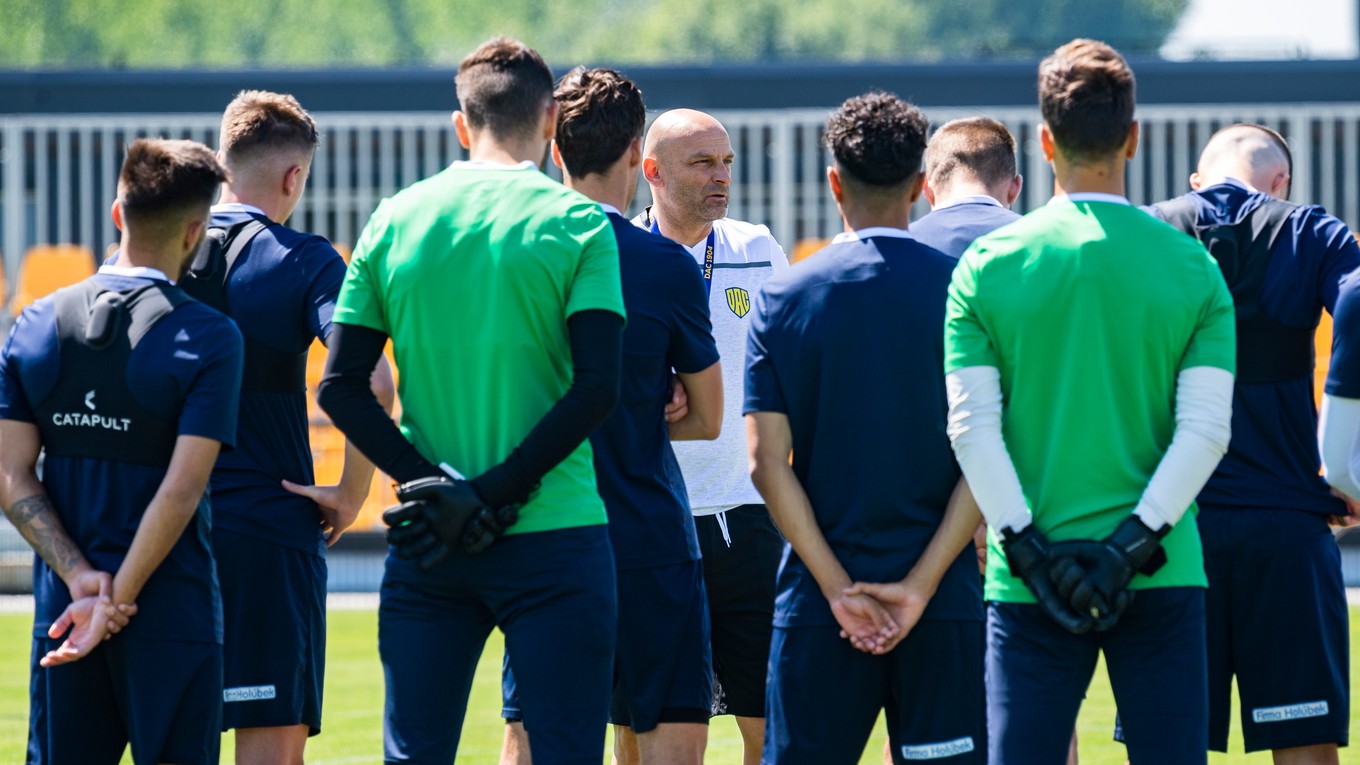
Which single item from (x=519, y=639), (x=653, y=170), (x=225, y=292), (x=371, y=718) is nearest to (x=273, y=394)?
(x=225, y=292)

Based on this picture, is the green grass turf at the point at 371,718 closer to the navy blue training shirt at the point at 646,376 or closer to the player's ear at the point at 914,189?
the navy blue training shirt at the point at 646,376

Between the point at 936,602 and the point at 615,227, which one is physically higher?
the point at 615,227

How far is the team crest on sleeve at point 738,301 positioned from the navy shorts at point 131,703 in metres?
2.31

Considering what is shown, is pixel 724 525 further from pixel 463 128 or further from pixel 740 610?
pixel 463 128

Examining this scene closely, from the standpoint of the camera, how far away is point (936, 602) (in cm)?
413

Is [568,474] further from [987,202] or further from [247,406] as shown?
[987,202]

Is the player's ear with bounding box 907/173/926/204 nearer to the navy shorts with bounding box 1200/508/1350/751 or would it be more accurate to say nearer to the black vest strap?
the navy shorts with bounding box 1200/508/1350/751

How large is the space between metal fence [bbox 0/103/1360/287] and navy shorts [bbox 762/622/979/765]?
1255cm

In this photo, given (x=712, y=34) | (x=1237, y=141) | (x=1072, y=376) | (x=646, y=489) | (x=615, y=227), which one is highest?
(x=712, y=34)

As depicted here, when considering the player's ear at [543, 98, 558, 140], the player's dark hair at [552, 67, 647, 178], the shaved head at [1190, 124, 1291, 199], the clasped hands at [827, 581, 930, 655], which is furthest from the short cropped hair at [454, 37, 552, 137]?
the shaved head at [1190, 124, 1291, 199]

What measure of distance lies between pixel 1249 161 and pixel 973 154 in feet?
2.83

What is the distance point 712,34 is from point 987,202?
238ft

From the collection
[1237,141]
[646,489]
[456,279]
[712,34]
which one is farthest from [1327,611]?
[712,34]

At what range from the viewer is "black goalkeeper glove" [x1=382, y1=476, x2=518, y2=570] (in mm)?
3924
